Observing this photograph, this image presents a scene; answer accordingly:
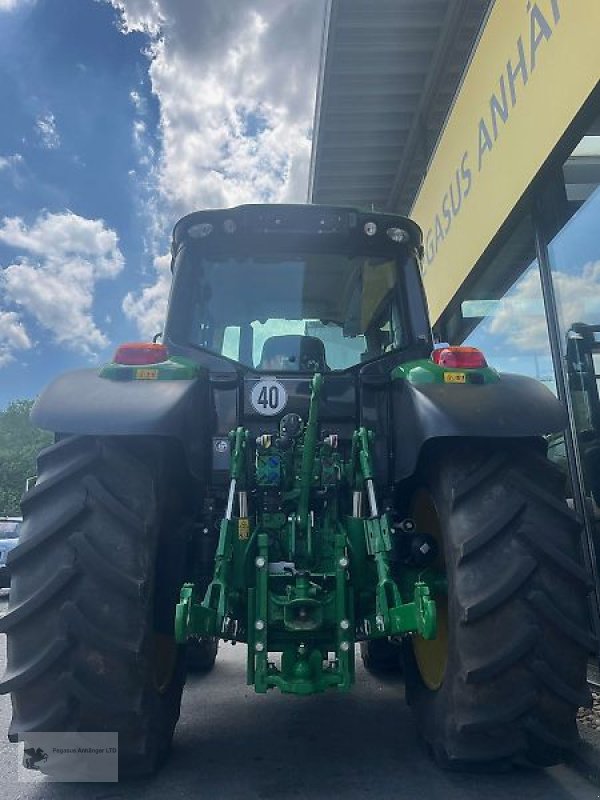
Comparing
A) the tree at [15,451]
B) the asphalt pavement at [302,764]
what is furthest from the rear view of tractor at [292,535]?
the tree at [15,451]

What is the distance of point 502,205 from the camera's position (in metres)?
5.04

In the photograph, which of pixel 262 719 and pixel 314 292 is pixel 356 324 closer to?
pixel 314 292

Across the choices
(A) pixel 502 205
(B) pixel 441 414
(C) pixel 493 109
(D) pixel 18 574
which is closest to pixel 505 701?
(B) pixel 441 414

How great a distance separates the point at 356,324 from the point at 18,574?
7.22ft

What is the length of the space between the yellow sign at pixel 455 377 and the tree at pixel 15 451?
116 feet

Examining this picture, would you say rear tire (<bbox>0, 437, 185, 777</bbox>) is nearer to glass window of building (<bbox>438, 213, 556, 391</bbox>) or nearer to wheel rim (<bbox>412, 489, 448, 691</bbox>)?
wheel rim (<bbox>412, 489, 448, 691</bbox>)

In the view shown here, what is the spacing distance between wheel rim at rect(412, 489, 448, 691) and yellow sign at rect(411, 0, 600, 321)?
2349 millimetres

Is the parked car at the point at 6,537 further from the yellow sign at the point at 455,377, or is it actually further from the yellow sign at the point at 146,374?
the yellow sign at the point at 455,377

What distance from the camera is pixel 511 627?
2.55 metres

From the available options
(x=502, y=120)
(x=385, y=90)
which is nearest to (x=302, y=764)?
(x=502, y=120)

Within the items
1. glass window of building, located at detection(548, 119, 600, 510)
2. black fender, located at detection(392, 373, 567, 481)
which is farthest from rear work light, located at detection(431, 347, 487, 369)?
glass window of building, located at detection(548, 119, 600, 510)

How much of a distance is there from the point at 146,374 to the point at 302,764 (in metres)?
1.83

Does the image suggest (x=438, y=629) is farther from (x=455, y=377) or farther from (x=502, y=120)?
(x=502, y=120)

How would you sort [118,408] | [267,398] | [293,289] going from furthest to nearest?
[293,289], [267,398], [118,408]
